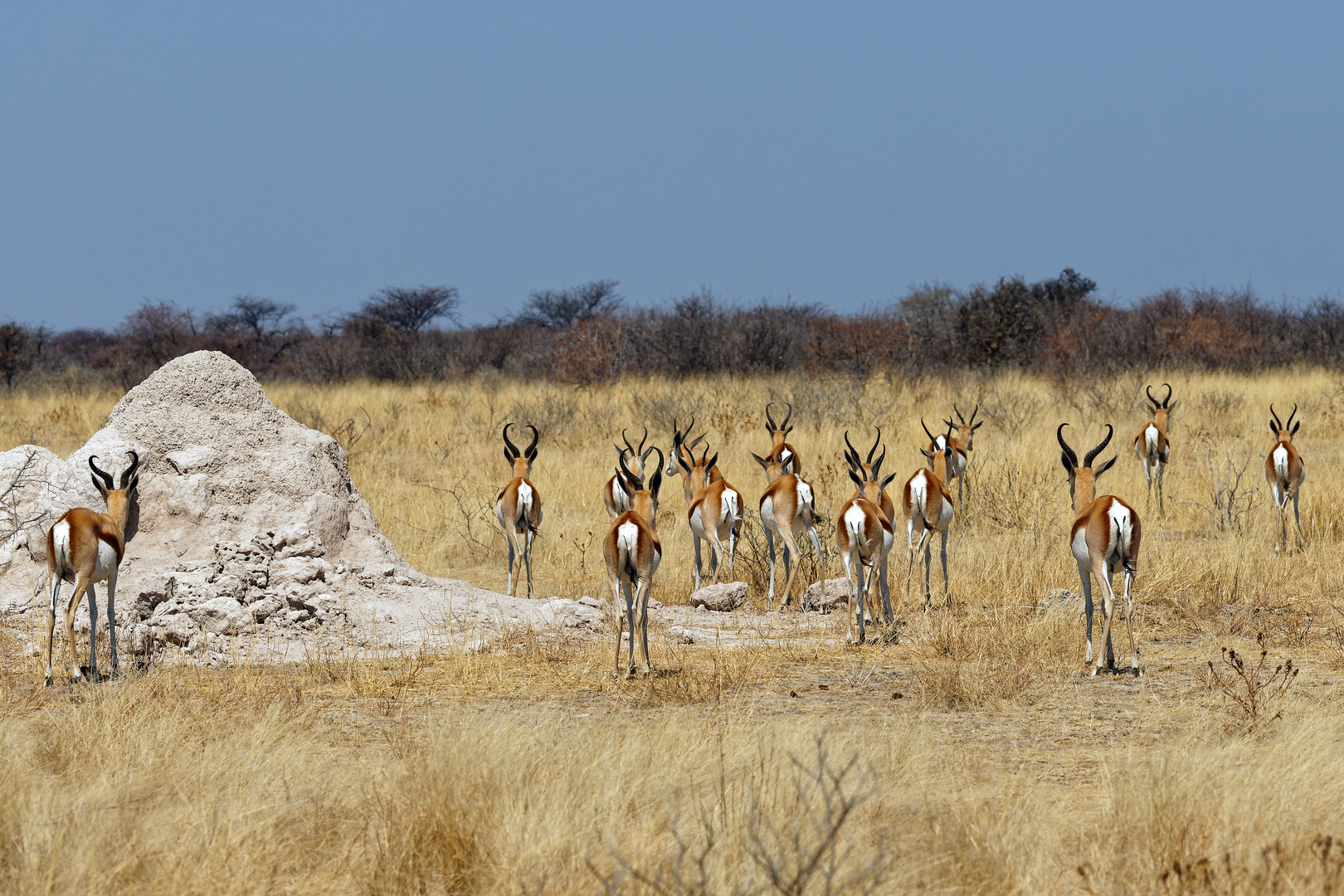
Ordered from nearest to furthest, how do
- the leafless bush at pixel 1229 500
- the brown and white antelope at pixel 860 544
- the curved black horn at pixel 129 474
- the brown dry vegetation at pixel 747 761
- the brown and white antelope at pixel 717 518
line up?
the brown dry vegetation at pixel 747 761, the curved black horn at pixel 129 474, the brown and white antelope at pixel 860 544, the brown and white antelope at pixel 717 518, the leafless bush at pixel 1229 500

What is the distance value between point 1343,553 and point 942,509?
3.83 metres

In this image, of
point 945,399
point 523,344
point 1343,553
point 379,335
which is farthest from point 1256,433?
point 379,335

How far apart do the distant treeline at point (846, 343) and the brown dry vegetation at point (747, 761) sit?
666 inches

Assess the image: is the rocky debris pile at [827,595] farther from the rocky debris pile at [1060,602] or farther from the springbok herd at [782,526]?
the rocky debris pile at [1060,602]

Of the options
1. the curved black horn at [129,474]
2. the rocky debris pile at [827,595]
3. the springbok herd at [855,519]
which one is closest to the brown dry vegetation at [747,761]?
the springbok herd at [855,519]

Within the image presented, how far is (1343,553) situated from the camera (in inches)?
416

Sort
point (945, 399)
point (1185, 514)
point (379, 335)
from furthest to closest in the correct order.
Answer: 1. point (379, 335)
2. point (945, 399)
3. point (1185, 514)

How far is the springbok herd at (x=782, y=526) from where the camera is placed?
6484mm

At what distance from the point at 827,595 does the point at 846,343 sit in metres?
18.0

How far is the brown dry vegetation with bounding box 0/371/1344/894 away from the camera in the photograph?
3.85 meters

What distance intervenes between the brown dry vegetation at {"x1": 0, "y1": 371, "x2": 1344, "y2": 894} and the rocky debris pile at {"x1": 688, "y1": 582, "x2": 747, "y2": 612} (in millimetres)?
612

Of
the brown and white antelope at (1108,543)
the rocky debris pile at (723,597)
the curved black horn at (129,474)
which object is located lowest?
the rocky debris pile at (723,597)

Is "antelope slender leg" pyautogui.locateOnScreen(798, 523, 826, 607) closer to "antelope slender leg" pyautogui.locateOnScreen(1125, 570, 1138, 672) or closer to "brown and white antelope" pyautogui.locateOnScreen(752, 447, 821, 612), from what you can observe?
"brown and white antelope" pyautogui.locateOnScreen(752, 447, 821, 612)

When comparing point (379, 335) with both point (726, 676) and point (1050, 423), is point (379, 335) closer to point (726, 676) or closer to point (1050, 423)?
point (1050, 423)
